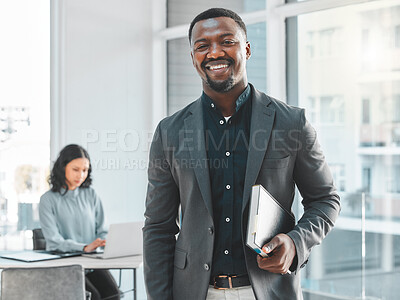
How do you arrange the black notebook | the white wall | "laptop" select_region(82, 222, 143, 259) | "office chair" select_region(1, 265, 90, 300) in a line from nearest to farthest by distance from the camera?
the black notebook < "office chair" select_region(1, 265, 90, 300) < "laptop" select_region(82, 222, 143, 259) < the white wall

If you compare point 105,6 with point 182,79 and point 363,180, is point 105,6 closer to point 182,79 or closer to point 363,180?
point 182,79

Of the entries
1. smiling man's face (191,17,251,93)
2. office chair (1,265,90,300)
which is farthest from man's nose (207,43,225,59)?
office chair (1,265,90,300)

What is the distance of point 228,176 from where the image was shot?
60.4 inches

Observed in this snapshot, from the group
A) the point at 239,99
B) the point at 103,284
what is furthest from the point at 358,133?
the point at 239,99

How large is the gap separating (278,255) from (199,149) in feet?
1.25

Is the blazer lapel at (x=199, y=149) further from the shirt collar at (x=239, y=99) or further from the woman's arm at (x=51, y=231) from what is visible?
the woman's arm at (x=51, y=231)

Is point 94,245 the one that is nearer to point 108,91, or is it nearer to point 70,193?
point 70,193

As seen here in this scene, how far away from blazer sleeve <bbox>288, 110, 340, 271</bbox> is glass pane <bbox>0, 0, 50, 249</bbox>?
172 inches

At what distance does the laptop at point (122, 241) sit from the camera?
3822mm

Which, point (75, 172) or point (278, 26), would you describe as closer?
point (75, 172)

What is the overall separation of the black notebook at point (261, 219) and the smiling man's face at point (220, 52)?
36 centimetres

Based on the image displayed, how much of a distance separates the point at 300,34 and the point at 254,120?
3628mm

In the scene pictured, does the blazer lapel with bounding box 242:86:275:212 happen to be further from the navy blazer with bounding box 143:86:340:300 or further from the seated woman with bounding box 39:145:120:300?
the seated woman with bounding box 39:145:120:300

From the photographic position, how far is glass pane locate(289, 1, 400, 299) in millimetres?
4273
